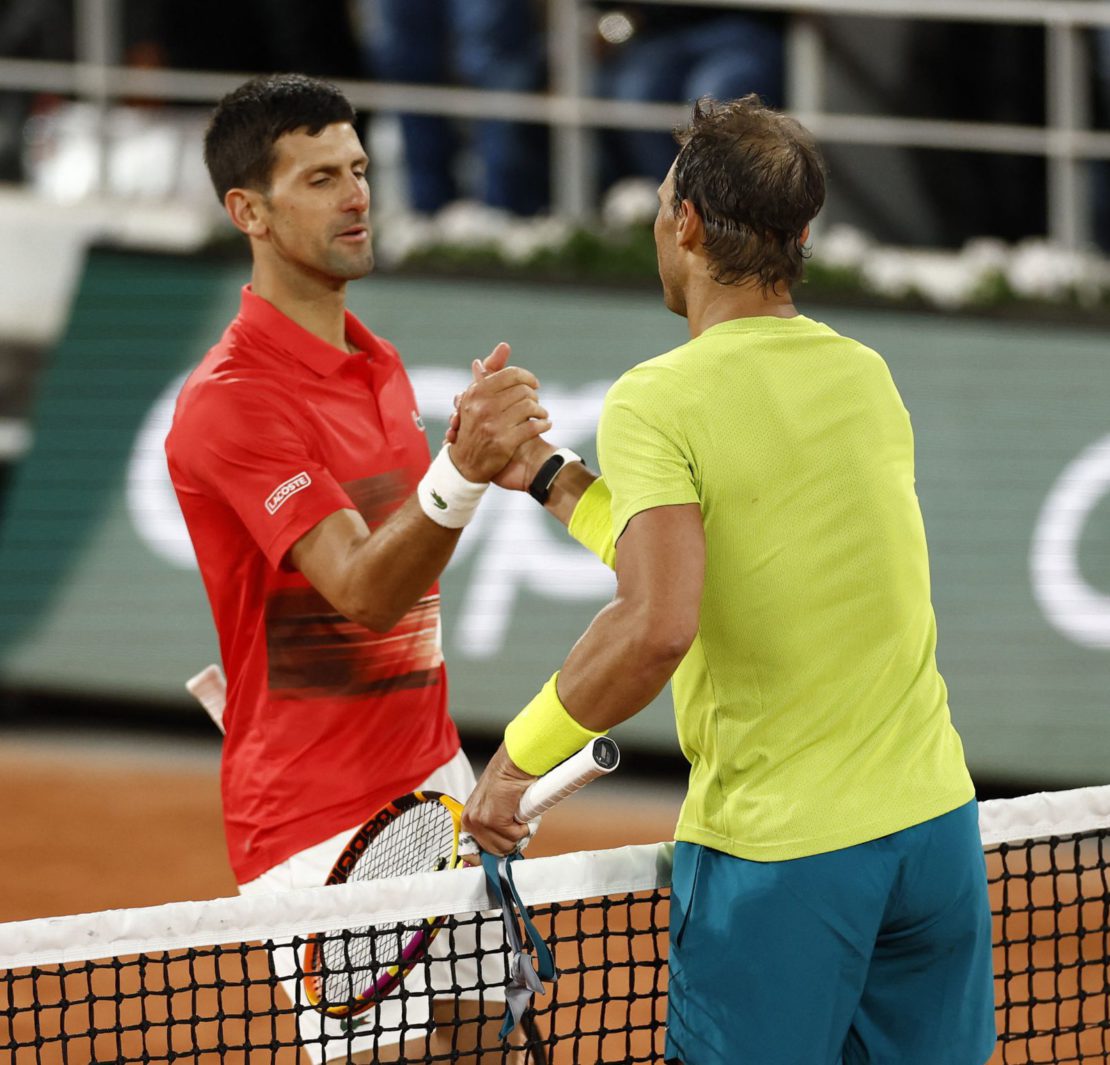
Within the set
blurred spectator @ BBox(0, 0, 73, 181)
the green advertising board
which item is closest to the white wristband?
the green advertising board

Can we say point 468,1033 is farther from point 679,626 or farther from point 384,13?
point 384,13

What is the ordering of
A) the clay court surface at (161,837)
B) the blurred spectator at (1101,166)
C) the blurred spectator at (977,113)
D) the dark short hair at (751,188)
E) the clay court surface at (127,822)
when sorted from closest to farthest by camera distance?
the dark short hair at (751,188) → the clay court surface at (161,837) → the clay court surface at (127,822) → the blurred spectator at (1101,166) → the blurred spectator at (977,113)

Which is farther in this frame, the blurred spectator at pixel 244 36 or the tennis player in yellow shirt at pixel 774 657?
the blurred spectator at pixel 244 36

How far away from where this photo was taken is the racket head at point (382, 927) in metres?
3.04

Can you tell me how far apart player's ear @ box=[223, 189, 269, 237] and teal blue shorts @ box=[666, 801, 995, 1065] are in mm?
1441

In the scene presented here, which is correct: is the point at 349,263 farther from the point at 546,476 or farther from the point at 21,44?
the point at 21,44

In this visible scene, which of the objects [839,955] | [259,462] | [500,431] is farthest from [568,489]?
[839,955]

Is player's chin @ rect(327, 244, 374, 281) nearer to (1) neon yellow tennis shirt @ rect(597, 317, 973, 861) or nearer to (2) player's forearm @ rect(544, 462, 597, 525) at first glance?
(2) player's forearm @ rect(544, 462, 597, 525)

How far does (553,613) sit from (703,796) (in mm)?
5274

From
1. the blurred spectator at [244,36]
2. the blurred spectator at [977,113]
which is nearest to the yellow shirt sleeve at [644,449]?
the blurred spectator at [244,36]

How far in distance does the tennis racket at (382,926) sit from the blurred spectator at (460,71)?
723cm

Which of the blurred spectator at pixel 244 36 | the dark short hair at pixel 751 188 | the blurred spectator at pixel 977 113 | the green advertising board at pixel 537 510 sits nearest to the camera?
the dark short hair at pixel 751 188

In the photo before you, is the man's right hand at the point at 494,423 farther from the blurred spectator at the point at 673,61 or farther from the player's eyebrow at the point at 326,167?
the blurred spectator at the point at 673,61

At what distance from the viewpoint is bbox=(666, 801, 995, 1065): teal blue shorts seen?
261cm
